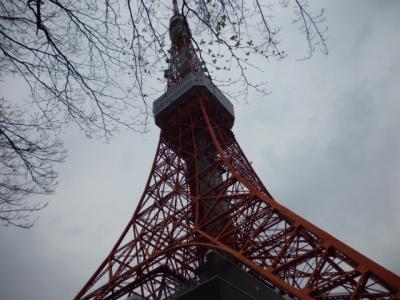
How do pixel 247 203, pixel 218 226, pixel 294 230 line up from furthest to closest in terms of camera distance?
pixel 218 226 < pixel 247 203 < pixel 294 230

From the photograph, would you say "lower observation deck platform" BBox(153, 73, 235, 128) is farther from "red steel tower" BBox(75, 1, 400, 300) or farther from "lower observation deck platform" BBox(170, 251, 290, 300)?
"lower observation deck platform" BBox(170, 251, 290, 300)

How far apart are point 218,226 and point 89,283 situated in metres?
5.13

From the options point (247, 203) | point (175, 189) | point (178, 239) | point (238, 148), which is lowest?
point (178, 239)

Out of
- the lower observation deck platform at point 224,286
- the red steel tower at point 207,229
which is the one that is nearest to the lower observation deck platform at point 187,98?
the red steel tower at point 207,229

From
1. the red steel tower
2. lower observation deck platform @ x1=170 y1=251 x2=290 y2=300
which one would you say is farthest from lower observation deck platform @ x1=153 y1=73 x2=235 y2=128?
lower observation deck platform @ x1=170 y1=251 x2=290 y2=300

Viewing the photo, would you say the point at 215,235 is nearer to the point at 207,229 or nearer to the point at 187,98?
the point at 207,229

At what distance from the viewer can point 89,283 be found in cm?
1295

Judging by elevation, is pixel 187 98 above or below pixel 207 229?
above

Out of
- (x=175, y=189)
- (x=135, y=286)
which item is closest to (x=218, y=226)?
(x=175, y=189)

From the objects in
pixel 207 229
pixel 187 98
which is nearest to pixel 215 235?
pixel 207 229

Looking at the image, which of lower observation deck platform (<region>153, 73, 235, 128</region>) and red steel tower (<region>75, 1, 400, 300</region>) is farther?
lower observation deck platform (<region>153, 73, 235, 128</region>)

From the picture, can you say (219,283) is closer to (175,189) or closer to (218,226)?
(218,226)

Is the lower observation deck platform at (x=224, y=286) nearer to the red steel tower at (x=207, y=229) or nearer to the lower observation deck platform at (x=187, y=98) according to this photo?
the red steel tower at (x=207, y=229)

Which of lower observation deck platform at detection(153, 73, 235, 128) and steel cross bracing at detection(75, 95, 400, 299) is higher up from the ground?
lower observation deck platform at detection(153, 73, 235, 128)
